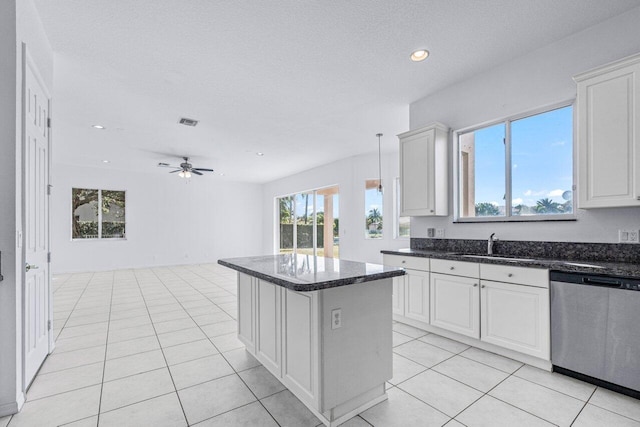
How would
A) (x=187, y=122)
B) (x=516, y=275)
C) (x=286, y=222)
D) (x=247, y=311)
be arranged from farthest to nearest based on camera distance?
(x=286, y=222) → (x=187, y=122) → (x=247, y=311) → (x=516, y=275)

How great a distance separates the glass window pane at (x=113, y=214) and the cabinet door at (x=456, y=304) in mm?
8286

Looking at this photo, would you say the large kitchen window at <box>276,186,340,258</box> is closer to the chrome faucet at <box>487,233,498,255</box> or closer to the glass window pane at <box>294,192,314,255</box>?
the glass window pane at <box>294,192,314,255</box>

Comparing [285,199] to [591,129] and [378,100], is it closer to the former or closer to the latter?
[378,100]

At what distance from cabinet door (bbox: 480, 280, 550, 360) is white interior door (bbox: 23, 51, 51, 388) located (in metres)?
3.57

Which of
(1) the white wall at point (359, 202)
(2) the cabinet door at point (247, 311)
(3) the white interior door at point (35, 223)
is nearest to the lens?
(3) the white interior door at point (35, 223)

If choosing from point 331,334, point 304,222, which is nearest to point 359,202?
point 304,222

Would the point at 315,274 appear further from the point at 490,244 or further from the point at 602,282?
the point at 490,244

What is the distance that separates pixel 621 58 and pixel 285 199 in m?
8.11

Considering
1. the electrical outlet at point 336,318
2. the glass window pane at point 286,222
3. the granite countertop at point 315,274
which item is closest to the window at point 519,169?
→ the granite countertop at point 315,274

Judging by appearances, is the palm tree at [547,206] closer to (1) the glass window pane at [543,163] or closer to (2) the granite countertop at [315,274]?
(1) the glass window pane at [543,163]

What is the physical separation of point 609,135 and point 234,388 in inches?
133

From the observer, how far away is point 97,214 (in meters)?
7.76

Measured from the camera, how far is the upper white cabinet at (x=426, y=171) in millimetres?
3361

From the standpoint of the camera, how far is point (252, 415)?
1.83 meters
